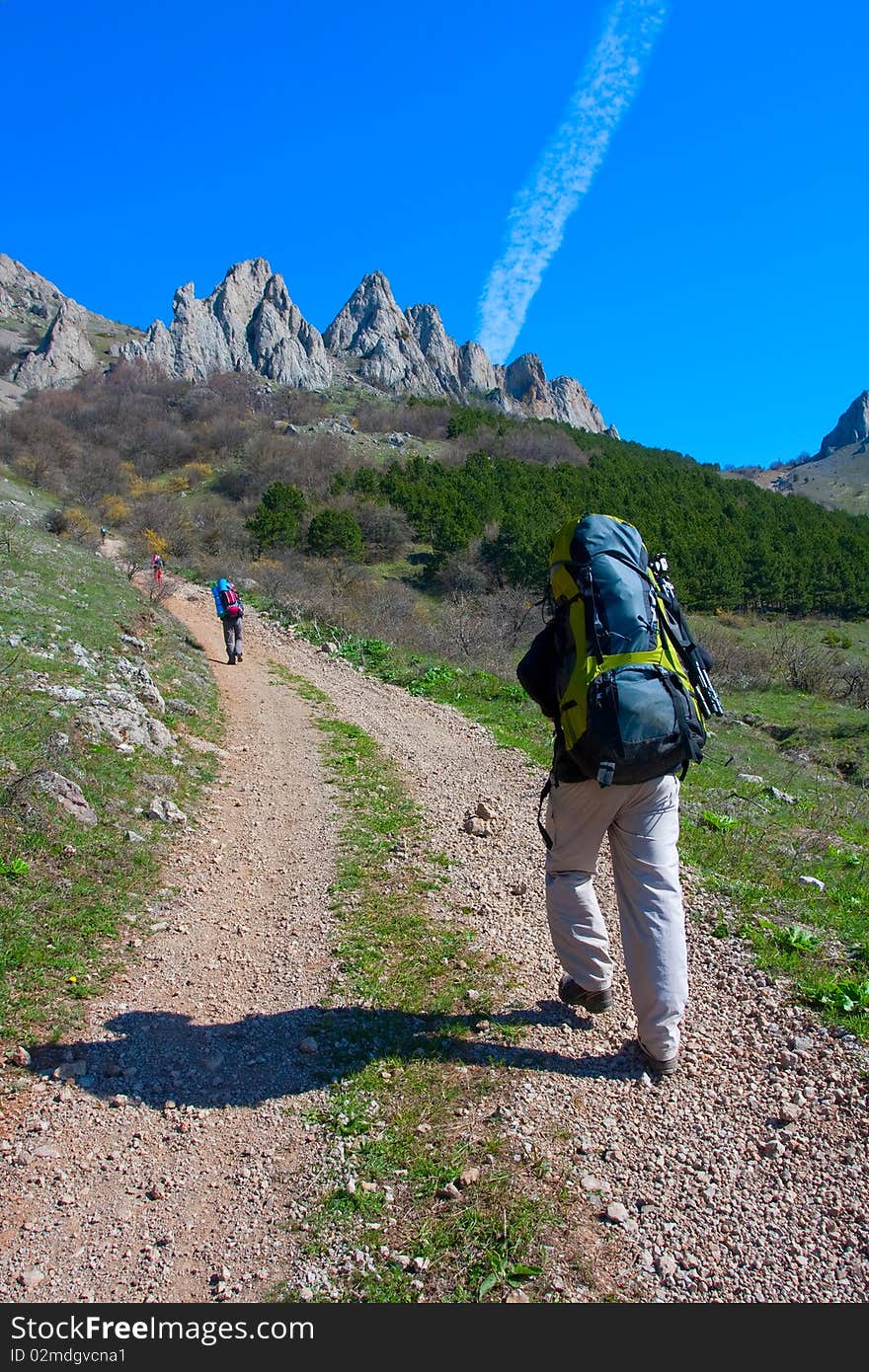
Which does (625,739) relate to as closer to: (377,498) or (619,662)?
(619,662)

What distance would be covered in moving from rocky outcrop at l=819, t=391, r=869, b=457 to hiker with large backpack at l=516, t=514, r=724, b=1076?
16540 centimetres

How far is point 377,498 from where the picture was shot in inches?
1703

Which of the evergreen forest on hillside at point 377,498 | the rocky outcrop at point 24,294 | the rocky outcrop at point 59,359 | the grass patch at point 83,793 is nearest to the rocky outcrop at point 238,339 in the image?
the rocky outcrop at point 59,359

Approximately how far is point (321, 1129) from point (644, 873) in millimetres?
1598

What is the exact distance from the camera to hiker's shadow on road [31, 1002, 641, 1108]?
307 centimetres

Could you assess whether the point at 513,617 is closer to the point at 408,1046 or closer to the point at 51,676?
the point at 51,676

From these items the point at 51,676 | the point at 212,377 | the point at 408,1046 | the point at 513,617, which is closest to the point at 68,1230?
the point at 408,1046

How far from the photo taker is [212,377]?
7975 cm

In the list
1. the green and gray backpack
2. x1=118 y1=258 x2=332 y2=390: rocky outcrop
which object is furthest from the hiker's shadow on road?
x1=118 y1=258 x2=332 y2=390: rocky outcrop

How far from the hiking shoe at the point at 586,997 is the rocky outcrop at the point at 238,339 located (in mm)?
A: 96434

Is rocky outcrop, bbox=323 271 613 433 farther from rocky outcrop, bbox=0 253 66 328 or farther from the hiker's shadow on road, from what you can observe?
the hiker's shadow on road

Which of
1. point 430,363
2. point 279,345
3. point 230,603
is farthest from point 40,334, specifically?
point 230,603
